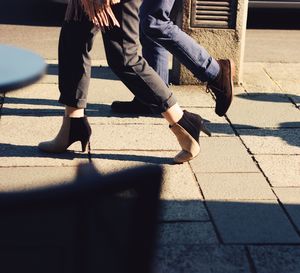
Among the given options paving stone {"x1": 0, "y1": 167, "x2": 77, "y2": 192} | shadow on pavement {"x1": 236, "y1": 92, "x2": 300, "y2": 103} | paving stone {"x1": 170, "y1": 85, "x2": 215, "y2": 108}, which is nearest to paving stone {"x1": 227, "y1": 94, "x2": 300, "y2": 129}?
shadow on pavement {"x1": 236, "y1": 92, "x2": 300, "y2": 103}

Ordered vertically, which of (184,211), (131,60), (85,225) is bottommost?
(184,211)

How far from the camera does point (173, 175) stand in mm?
4078

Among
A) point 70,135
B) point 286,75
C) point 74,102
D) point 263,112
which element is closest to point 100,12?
point 74,102

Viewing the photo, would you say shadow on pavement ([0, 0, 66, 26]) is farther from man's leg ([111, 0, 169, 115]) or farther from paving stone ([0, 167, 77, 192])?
paving stone ([0, 167, 77, 192])

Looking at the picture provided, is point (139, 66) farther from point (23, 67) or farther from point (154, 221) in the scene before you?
point (154, 221)

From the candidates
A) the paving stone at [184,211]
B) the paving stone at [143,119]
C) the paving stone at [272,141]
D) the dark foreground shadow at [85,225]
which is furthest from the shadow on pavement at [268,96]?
the dark foreground shadow at [85,225]

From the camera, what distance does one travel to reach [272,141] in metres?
4.65

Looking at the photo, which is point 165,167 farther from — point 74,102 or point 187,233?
point 74,102

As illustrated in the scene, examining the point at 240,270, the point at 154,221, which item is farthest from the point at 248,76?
the point at 154,221

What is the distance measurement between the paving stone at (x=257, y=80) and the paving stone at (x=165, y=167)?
163 cm

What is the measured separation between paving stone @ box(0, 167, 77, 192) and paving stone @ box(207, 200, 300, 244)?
856 millimetres

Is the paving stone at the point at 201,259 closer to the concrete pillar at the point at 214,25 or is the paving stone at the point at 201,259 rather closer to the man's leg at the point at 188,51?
the man's leg at the point at 188,51

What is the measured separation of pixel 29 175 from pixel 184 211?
3.09 feet

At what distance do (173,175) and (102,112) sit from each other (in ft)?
3.93
